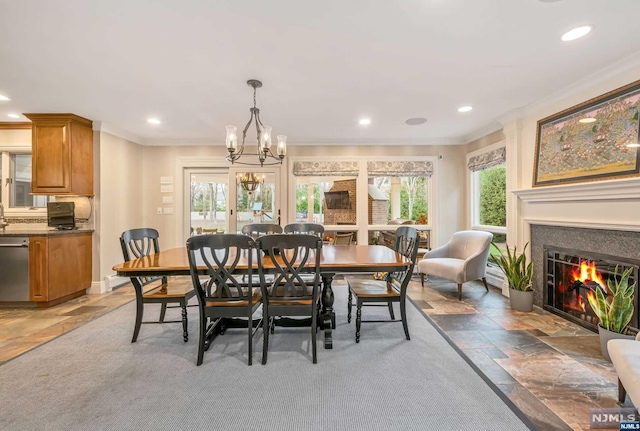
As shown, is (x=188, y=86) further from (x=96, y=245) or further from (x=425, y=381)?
(x=425, y=381)

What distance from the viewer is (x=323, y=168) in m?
5.18

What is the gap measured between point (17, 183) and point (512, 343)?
6.45 metres

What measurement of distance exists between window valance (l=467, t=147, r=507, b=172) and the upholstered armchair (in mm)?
A: 1061

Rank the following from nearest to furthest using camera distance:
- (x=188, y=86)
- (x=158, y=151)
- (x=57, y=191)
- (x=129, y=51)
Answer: (x=129, y=51)
(x=188, y=86)
(x=57, y=191)
(x=158, y=151)

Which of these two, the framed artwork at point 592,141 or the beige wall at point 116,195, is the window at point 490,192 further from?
the beige wall at point 116,195

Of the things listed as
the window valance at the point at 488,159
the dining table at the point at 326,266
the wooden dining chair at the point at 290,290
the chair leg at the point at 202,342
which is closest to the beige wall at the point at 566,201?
the window valance at the point at 488,159

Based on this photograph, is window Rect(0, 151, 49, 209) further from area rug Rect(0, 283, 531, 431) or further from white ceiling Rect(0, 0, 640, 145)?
area rug Rect(0, 283, 531, 431)

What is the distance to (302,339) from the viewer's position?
2623 millimetres

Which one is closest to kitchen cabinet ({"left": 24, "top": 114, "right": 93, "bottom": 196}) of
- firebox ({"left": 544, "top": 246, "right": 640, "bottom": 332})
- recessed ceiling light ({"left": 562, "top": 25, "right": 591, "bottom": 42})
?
recessed ceiling light ({"left": 562, "top": 25, "right": 591, "bottom": 42})

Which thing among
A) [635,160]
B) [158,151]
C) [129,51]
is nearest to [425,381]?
[635,160]

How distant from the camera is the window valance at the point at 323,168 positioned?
5180 mm

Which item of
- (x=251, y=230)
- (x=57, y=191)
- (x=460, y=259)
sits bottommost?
(x=460, y=259)

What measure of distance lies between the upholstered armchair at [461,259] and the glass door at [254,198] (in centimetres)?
265

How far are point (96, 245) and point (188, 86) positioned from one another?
2.75m
